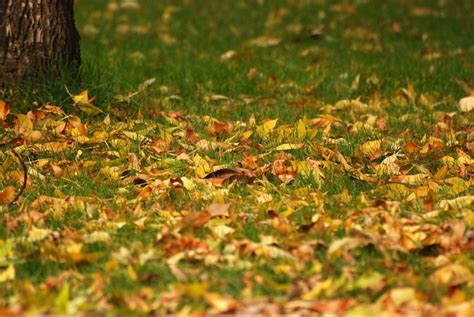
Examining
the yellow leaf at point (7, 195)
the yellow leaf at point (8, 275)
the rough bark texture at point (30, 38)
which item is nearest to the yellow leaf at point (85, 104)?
the rough bark texture at point (30, 38)

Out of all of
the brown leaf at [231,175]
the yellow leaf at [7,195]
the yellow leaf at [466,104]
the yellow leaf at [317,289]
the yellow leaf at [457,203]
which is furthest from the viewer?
the yellow leaf at [466,104]

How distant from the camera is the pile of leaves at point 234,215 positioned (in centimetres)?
321

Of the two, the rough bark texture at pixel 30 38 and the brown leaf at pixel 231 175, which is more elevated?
the rough bark texture at pixel 30 38

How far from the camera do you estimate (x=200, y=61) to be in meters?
7.75

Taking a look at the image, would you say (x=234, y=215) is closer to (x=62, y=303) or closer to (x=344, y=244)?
(x=344, y=244)

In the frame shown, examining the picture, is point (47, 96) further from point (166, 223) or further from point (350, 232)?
point (350, 232)

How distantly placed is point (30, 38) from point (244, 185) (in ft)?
6.88

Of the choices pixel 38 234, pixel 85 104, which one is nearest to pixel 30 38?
pixel 85 104

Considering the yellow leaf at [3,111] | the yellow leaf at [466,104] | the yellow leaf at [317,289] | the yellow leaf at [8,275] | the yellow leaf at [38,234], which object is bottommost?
the yellow leaf at [466,104]

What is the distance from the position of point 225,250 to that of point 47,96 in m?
2.52

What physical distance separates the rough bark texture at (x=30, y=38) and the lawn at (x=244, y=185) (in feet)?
0.52

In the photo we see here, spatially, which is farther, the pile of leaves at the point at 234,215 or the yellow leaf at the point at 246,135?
the yellow leaf at the point at 246,135

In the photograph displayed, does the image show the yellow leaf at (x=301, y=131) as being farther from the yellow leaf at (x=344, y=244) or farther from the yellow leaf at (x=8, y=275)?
the yellow leaf at (x=8, y=275)

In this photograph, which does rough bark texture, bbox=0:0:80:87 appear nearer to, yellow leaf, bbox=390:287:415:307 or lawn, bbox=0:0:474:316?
lawn, bbox=0:0:474:316
